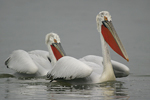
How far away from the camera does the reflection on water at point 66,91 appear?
18.4 ft

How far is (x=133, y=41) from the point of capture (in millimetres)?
16781

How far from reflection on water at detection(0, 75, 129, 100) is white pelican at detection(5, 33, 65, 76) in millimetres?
1662

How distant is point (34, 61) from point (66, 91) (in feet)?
11.2

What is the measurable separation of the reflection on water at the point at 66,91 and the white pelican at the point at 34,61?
1.66m

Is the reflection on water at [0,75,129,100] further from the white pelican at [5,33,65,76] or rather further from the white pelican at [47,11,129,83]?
the white pelican at [5,33,65,76]

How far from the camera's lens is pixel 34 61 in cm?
958

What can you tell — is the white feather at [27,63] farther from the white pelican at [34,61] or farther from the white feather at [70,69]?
the white feather at [70,69]

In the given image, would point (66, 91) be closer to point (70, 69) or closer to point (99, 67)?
point (70, 69)

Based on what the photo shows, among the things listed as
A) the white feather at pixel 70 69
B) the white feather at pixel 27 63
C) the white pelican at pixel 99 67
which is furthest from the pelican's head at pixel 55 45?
the white feather at pixel 70 69

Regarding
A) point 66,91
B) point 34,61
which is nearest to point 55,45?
point 34,61

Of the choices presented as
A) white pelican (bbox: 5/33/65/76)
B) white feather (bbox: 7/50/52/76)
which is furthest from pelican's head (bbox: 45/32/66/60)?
white feather (bbox: 7/50/52/76)

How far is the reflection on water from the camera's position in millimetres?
5613

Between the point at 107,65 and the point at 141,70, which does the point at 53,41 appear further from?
the point at 107,65

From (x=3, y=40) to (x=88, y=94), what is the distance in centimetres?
1202
